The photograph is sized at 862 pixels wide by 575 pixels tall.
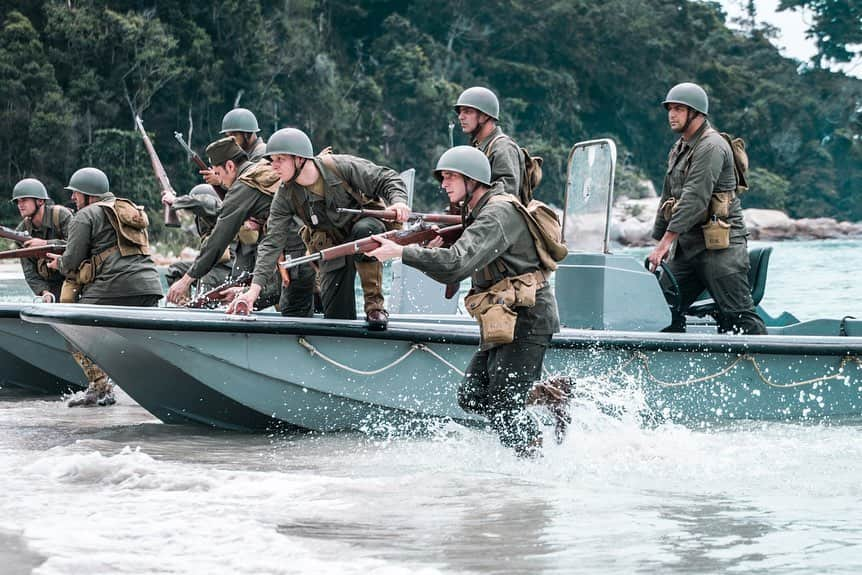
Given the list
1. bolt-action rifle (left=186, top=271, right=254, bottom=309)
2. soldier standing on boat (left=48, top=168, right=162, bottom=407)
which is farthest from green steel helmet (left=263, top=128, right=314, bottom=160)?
bolt-action rifle (left=186, top=271, right=254, bottom=309)

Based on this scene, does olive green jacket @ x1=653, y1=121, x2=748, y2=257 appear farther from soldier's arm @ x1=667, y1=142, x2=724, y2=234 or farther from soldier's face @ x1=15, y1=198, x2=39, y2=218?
soldier's face @ x1=15, y1=198, x2=39, y2=218

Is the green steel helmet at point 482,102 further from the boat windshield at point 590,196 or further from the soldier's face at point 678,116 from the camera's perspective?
the soldier's face at point 678,116

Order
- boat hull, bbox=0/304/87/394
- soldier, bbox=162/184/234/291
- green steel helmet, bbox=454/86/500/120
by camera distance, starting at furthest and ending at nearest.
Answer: boat hull, bbox=0/304/87/394
soldier, bbox=162/184/234/291
green steel helmet, bbox=454/86/500/120

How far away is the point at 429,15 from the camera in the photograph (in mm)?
69188

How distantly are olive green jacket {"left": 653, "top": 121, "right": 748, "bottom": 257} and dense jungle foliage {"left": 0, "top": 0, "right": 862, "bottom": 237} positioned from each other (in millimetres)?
34932

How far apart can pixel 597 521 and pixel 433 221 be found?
2.02 metres

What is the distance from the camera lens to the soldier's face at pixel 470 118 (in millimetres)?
8477

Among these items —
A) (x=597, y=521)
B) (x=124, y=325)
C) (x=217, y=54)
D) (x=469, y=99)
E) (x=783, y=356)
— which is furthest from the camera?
(x=217, y=54)

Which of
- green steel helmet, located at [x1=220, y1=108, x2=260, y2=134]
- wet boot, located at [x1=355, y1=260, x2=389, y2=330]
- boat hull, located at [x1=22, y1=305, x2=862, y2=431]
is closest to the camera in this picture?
boat hull, located at [x1=22, y1=305, x2=862, y2=431]

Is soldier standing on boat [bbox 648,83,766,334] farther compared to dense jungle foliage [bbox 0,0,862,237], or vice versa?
dense jungle foliage [bbox 0,0,862,237]

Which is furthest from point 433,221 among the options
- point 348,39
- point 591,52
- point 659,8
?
point 659,8

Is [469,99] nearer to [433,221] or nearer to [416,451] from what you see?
[433,221]

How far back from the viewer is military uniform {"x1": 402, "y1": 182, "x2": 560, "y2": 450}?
21.5 feet

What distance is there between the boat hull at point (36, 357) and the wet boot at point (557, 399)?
5.17m
